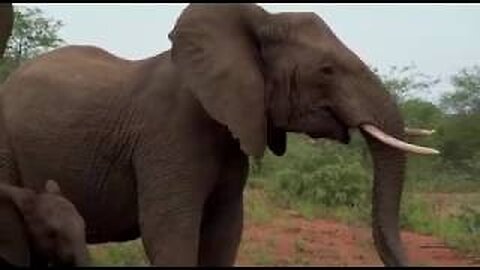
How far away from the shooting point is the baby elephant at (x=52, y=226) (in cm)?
359

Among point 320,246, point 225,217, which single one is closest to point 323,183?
point 320,246

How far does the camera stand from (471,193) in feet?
60.3

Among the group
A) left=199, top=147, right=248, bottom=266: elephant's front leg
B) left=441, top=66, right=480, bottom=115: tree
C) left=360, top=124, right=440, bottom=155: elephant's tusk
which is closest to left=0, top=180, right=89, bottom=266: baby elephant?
left=199, top=147, right=248, bottom=266: elephant's front leg

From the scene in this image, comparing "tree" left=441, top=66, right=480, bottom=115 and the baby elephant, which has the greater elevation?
the baby elephant

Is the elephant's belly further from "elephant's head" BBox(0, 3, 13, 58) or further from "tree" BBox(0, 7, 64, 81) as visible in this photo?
"tree" BBox(0, 7, 64, 81)

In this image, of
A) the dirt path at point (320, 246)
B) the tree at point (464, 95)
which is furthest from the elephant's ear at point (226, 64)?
the tree at point (464, 95)

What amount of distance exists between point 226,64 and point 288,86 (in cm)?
27

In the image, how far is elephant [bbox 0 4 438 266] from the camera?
427 centimetres

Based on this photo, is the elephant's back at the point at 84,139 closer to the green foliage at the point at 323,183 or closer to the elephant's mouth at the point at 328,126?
the elephant's mouth at the point at 328,126

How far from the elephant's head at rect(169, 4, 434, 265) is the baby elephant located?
2.86 ft

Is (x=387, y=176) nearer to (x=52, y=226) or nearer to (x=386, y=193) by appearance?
(x=386, y=193)

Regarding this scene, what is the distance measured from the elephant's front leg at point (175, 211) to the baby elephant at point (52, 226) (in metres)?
0.70

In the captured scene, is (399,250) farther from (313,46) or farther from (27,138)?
(27,138)

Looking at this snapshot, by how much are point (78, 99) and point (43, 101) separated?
19cm
